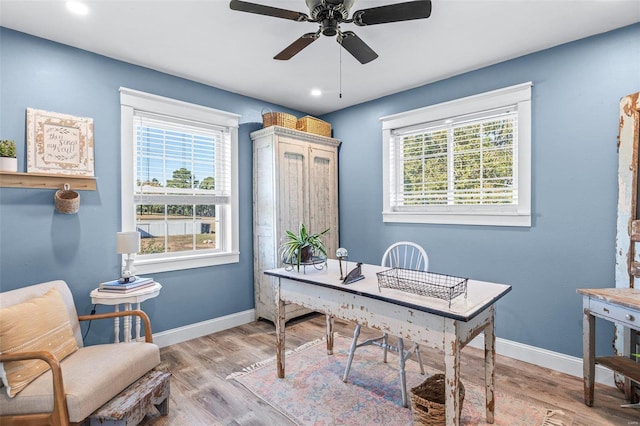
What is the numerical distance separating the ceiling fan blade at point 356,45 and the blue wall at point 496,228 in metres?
1.54

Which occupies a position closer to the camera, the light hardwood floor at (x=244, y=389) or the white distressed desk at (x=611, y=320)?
the white distressed desk at (x=611, y=320)

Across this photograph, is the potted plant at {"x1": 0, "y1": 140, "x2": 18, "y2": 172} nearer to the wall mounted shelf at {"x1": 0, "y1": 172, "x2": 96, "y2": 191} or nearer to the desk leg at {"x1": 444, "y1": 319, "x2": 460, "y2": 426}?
the wall mounted shelf at {"x1": 0, "y1": 172, "x2": 96, "y2": 191}

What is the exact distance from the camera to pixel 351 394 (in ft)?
7.63

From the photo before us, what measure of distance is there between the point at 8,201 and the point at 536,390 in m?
4.14

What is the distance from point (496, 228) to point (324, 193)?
2016 mm

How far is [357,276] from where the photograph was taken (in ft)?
7.11

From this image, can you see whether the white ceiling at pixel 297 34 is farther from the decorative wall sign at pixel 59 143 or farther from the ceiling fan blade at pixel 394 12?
the decorative wall sign at pixel 59 143

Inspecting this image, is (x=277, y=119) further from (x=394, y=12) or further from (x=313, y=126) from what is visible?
(x=394, y=12)

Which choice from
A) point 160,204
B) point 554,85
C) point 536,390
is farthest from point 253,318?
point 554,85

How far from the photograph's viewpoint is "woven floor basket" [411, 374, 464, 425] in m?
1.76

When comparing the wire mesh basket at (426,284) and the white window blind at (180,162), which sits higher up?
the white window blind at (180,162)

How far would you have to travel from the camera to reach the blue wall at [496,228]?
2.44 m

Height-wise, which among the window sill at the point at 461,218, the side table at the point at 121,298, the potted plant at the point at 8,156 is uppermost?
the potted plant at the point at 8,156

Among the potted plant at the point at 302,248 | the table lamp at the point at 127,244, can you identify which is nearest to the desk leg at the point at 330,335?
the potted plant at the point at 302,248
